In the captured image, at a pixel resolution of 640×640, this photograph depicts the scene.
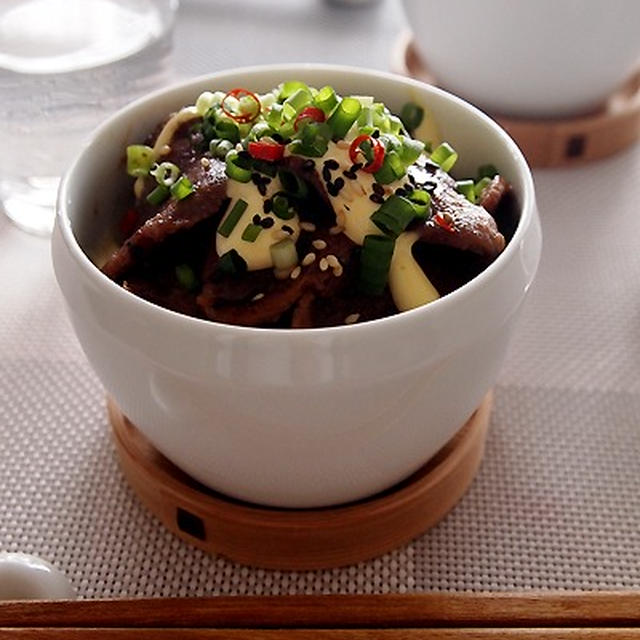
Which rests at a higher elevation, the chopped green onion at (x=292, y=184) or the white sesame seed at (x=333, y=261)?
the chopped green onion at (x=292, y=184)

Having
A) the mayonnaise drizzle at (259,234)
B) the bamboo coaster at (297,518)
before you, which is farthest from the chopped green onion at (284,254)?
the bamboo coaster at (297,518)

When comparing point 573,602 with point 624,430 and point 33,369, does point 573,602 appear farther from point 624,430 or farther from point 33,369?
point 33,369

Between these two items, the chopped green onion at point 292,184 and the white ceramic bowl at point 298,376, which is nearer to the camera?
the white ceramic bowl at point 298,376

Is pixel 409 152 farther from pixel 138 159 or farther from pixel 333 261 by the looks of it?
pixel 138 159

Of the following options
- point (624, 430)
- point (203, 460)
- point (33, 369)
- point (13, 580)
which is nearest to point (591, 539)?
point (624, 430)

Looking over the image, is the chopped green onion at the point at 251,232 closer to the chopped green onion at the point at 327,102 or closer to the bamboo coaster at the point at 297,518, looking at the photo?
the chopped green onion at the point at 327,102

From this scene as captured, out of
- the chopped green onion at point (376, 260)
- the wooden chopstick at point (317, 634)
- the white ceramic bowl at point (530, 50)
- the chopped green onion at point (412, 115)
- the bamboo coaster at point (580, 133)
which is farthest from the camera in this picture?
the bamboo coaster at point (580, 133)
